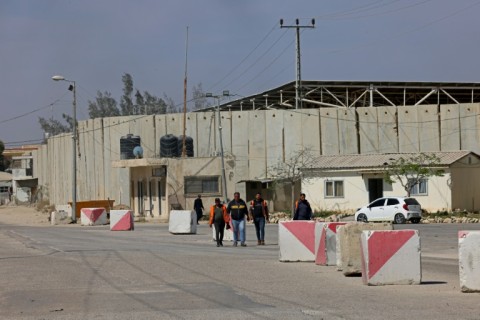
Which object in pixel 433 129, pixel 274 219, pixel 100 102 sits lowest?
pixel 274 219

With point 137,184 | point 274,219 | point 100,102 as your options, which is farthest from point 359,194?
point 100,102

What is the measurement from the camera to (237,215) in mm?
27266

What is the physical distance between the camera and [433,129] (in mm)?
55250

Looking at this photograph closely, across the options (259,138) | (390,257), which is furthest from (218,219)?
(259,138)

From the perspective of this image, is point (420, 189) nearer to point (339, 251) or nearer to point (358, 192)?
point (358, 192)

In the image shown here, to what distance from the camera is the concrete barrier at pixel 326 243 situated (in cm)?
1874

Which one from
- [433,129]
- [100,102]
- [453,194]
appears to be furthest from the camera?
[100,102]

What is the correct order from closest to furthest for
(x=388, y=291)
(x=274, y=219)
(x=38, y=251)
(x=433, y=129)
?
(x=388, y=291), (x=38, y=251), (x=274, y=219), (x=433, y=129)

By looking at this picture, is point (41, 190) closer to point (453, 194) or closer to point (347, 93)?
point (347, 93)

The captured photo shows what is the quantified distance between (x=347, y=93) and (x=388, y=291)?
55665mm

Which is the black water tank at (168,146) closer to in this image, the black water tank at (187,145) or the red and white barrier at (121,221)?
the black water tank at (187,145)

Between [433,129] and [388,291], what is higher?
[433,129]

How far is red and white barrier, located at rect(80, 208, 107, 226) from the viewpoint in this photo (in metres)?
50.1

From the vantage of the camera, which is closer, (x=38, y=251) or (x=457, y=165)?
(x=38, y=251)
